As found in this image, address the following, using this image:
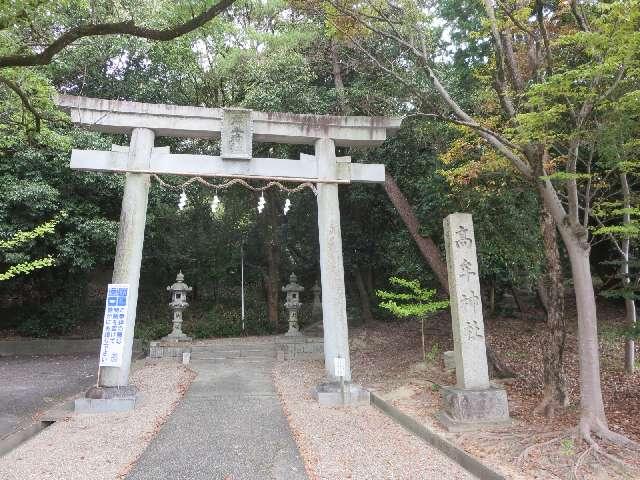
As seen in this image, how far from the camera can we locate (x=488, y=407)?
5391 millimetres

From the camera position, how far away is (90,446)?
16.0 ft

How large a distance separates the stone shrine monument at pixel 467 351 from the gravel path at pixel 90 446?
381 cm

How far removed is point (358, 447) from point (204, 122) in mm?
5736

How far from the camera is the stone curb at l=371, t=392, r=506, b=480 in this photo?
3.98 m

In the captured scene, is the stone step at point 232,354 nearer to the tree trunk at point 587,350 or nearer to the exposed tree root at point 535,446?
the exposed tree root at point 535,446

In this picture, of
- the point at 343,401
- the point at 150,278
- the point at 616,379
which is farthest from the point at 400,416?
the point at 150,278

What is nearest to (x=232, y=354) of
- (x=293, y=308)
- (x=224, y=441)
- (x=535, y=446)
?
(x=293, y=308)

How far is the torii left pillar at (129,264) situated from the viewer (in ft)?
21.1

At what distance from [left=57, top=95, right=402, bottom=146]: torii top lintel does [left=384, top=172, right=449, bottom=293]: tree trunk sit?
2033mm

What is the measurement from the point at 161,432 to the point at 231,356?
20.7 feet

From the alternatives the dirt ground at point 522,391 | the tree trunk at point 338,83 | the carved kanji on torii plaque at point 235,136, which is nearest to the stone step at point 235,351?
the dirt ground at point 522,391

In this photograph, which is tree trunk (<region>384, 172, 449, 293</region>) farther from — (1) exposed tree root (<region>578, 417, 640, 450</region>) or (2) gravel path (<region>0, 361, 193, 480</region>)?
(2) gravel path (<region>0, 361, 193, 480</region>)

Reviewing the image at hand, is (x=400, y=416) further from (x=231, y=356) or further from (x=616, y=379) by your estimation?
(x=231, y=356)

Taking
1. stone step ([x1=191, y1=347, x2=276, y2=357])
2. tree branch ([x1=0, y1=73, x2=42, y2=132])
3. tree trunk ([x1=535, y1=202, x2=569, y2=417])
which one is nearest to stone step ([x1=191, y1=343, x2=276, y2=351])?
stone step ([x1=191, y1=347, x2=276, y2=357])
